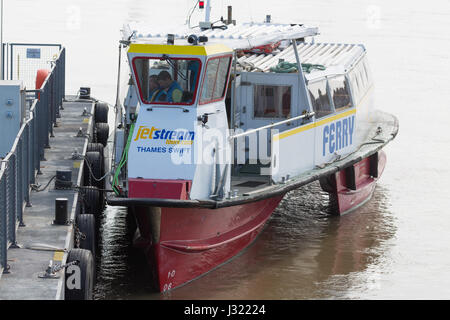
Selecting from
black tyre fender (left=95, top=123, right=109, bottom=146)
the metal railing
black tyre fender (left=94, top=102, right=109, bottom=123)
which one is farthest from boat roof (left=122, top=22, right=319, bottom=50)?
black tyre fender (left=94, top=102, right=109, bottom=123)

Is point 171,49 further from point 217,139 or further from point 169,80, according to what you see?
point 217,139

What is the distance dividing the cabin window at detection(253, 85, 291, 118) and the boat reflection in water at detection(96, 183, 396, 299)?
7.31ft

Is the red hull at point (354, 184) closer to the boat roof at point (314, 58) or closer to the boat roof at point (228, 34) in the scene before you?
the boat roof at point (314, 58)

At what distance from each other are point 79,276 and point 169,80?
3.25m

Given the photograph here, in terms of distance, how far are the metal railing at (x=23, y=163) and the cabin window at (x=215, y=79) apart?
2.69 m

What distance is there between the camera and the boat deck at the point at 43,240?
1070cm

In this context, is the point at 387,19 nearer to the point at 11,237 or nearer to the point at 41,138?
the point at 41,138

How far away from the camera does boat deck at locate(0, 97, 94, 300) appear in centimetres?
1070

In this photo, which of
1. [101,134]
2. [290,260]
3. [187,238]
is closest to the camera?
[187,238]

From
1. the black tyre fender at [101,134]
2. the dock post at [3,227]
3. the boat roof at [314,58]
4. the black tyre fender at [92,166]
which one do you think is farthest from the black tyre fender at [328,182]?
the dock post at [3,227]

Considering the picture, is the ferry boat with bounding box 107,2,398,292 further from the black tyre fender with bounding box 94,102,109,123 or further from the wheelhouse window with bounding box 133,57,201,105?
the black tyre fender with bounding box 94,102,109,123

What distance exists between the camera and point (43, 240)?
12.4 meters

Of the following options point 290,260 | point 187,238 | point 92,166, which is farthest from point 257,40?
point 92,166

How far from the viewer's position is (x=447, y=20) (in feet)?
178
